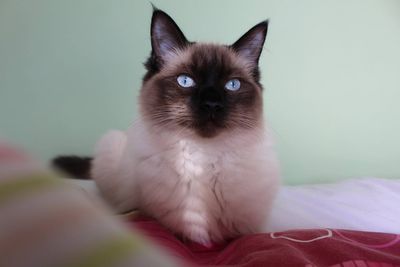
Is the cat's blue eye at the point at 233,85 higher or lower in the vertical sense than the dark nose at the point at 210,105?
higher

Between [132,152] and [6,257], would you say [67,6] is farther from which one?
[6,257]

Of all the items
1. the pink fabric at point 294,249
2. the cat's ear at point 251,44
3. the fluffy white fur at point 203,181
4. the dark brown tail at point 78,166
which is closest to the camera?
the pink fabric at point 294,249

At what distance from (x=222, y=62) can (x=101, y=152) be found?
566 millimetres

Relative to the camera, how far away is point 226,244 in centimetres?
101

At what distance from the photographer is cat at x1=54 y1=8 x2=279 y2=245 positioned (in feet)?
3.34

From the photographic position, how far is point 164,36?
44.6 inches

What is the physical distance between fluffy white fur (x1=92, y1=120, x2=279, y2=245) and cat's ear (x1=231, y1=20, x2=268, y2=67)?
26cm

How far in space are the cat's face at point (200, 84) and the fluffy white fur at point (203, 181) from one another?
42mm

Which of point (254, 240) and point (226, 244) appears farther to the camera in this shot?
point (226, 244)

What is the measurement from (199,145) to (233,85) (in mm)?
212

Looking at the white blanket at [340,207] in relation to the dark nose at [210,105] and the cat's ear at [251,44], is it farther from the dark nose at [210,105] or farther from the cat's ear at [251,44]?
the cat's ear at [251,44]

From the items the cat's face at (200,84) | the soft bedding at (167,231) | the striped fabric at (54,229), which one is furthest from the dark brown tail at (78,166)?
the striped fabric at (54,229)

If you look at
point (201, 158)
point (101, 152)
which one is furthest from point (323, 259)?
point (101, 152)

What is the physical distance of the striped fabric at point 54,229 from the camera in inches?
9.0
